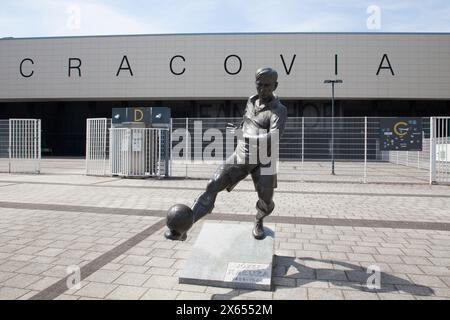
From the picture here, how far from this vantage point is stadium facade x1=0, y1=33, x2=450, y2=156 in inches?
1077

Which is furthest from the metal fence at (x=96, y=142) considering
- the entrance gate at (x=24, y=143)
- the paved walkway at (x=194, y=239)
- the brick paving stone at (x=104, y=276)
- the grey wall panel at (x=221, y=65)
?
the grey wall panel at (x=221, y=65)

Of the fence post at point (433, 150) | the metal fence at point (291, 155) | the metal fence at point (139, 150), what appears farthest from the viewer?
the metal fence at point (139, 150)

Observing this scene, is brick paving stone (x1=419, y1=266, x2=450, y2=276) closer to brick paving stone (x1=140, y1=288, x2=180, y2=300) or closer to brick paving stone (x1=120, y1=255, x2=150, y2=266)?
brick paving stone (x1=140, y1=288, x2=180, y2=300)

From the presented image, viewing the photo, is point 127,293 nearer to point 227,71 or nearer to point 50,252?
point 50,252

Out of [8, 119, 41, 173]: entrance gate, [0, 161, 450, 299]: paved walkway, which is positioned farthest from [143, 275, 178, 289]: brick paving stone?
[8, 119, 41, 173]: entrance gate

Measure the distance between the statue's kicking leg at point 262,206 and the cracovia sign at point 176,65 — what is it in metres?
24.4

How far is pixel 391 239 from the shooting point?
5.75 meters

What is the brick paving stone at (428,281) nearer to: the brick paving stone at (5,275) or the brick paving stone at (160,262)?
the brick paving stone at (160,262)

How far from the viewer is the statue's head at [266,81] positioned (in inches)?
165

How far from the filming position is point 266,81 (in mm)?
4191

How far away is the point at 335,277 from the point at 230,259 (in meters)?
1.16

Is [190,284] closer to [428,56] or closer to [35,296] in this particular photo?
[35,296]

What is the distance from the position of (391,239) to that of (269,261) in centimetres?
264

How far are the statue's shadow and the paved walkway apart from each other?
12 mm
